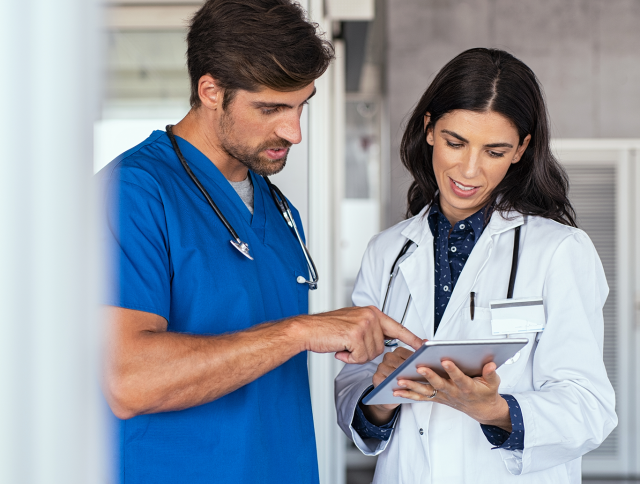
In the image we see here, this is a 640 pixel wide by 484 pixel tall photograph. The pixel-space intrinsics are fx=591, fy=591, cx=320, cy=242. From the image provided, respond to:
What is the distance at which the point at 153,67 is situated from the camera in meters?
3.60

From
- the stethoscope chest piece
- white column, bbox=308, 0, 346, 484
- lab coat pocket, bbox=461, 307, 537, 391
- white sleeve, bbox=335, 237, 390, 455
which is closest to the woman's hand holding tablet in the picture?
lab coat pocket, bbox=461, 307, 537, 391

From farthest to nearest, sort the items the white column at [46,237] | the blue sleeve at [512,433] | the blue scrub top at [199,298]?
the blue sleeve at [512,433], the blue scrub top at [199,298], the white column at [46,237]

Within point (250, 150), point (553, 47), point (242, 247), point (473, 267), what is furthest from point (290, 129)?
point (553, 47)

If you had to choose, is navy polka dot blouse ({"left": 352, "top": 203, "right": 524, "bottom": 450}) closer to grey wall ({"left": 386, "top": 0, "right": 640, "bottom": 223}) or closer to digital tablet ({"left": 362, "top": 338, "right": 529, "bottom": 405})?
digital tablet ({"left": 362, "top": 338, "right": 529, "bottom": 405})

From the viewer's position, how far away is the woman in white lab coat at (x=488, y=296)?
45.3 inches

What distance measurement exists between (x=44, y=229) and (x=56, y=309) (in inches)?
1.1

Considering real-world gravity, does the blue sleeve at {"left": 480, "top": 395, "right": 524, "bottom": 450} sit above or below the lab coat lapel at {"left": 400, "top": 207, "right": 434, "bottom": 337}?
below

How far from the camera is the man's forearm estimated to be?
88 cm

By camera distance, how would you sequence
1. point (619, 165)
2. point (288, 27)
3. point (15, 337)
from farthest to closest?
point (619, 165)
point (288, 27)
point (15, 337)

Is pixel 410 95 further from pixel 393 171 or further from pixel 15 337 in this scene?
pixel 15 337

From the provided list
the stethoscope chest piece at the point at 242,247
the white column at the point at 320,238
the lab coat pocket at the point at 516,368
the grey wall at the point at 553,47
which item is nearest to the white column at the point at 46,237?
the stethoscope chest piece at the point at 242,247

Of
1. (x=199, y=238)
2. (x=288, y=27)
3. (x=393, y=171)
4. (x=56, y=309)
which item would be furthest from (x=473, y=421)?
(x=393, y=171)

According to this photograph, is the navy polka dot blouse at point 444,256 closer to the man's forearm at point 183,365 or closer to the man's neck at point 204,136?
the man's forearm at point 183,365

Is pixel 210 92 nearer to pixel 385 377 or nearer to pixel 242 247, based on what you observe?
pixel 242 247
